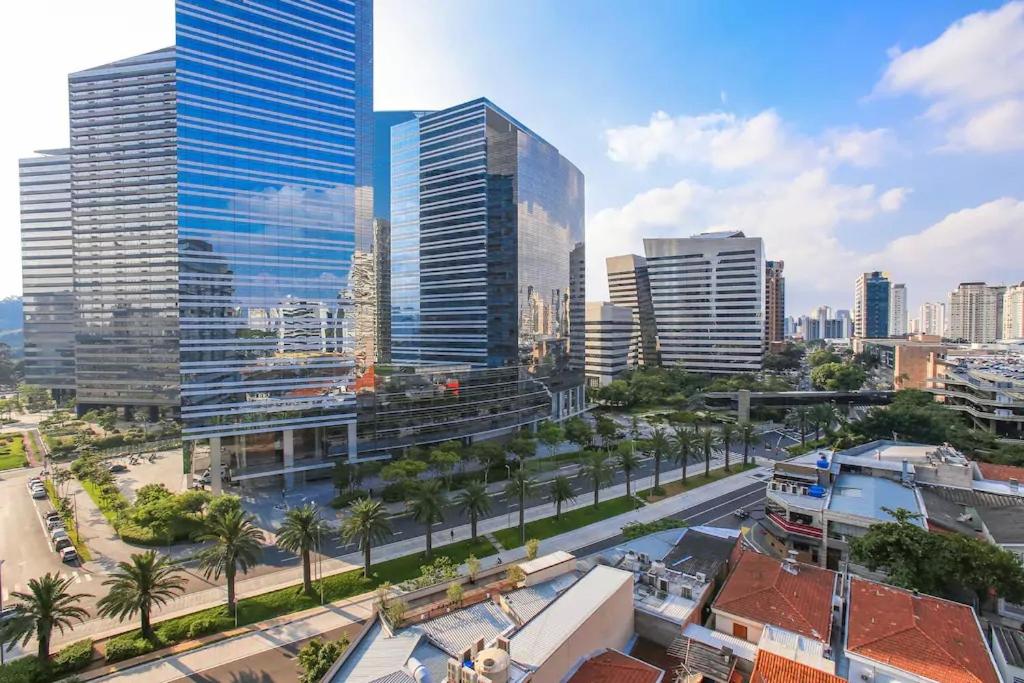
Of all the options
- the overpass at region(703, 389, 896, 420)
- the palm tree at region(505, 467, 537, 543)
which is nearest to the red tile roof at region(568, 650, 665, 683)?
the palm tree at region(505, 467, 537, 543)

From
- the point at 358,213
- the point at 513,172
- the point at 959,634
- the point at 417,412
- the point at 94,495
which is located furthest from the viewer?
the point at 513,172

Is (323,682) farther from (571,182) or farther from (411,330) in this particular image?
(571,182)

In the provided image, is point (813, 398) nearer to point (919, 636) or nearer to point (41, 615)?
point (919, 636)

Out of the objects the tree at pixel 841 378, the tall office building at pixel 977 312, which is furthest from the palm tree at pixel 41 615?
the tall office building at pixel 977 312

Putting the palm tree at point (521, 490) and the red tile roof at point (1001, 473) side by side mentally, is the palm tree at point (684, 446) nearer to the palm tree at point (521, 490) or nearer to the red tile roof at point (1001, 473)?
the palm tree at point (521, 490)

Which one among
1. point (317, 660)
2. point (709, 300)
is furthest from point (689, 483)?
point (709, 300)

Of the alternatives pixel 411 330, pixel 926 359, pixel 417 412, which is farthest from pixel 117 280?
pixel 926 359
